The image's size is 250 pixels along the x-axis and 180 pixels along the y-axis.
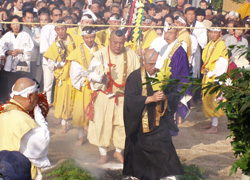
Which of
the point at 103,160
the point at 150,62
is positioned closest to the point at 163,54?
the point at 150,62

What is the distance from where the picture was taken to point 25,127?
13.3ft

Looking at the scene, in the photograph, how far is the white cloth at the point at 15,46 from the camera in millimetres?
7895

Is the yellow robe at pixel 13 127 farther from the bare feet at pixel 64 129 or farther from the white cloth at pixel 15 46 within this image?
the bare feet at pixel 64 129

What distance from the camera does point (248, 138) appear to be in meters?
3.42

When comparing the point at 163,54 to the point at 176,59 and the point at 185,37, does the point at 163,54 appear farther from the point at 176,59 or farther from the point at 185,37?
the point at 185,37

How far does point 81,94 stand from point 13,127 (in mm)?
3411

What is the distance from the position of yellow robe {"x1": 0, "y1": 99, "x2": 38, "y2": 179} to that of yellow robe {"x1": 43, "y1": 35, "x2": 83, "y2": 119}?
3450 millimetres

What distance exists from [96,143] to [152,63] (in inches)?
67.2

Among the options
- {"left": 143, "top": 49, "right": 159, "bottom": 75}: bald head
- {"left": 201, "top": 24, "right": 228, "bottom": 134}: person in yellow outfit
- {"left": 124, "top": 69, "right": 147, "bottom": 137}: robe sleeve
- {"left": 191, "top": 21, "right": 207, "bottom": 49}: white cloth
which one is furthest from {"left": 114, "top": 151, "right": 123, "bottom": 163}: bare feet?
{"left": 191, "top": 21, "right": 207, "bottom": 49}: white cloth

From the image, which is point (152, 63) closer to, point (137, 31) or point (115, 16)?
point (137, 31)

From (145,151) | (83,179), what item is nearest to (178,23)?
(145,151)

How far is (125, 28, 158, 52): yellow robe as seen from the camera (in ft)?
22.3

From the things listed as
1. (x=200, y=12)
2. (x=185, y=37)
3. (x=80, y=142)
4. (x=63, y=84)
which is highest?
(x=200, y=12)

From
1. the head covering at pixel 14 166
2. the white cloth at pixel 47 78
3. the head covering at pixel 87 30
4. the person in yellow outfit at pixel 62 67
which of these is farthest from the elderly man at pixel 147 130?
the white cloth at pixel 47 78
